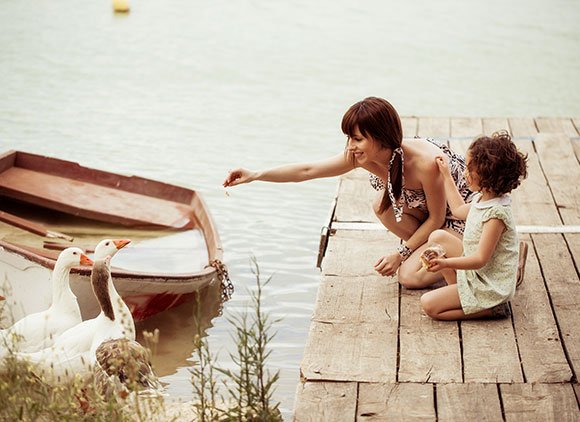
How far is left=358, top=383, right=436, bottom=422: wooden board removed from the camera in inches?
155

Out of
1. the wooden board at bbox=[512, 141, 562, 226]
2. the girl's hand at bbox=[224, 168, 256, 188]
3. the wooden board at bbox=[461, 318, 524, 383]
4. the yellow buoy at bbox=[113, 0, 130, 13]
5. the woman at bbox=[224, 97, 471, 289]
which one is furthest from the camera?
the yellow buoy at bbox=[113, 0, 130, 13]

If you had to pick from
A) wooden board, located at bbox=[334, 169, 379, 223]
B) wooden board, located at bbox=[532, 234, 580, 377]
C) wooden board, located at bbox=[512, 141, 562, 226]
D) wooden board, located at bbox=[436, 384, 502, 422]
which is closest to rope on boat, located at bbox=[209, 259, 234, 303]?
wooden board, located at bbox=[334, 169, 379, 223]

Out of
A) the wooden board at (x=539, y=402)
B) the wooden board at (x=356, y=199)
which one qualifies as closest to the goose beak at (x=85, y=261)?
the wooden board at (x=356, y=199)

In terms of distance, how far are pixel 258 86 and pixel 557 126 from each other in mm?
5755

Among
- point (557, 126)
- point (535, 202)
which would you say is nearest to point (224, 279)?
point (535, 202)

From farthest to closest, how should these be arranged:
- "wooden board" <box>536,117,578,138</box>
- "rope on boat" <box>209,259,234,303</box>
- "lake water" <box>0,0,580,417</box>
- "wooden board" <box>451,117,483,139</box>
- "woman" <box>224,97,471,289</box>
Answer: "wooden board" <box>536,117,578,138</box> → "wooden board" <box>451,117,483,139</box> → "lake water" <box>0,0,580,417</box> → "rope on boat" <box>209,259,234,303</box> → "woman" <box>224,97,471,289</box>

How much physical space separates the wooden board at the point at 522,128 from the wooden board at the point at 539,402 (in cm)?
452

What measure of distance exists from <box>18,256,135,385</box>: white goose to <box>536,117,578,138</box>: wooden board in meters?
4.48

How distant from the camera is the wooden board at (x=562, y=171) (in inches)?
257

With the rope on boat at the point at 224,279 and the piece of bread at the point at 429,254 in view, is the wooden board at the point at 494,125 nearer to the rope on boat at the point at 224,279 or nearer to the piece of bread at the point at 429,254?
the rope on boat at the point at 224,279

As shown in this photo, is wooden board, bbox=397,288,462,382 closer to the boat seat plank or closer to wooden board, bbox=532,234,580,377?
wooden board, bbox=532,234,580,377

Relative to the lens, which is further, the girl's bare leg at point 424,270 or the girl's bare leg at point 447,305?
the girl's bare leg at point 424,270

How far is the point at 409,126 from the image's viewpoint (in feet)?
28.2

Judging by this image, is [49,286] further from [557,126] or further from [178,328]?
[557,126]
